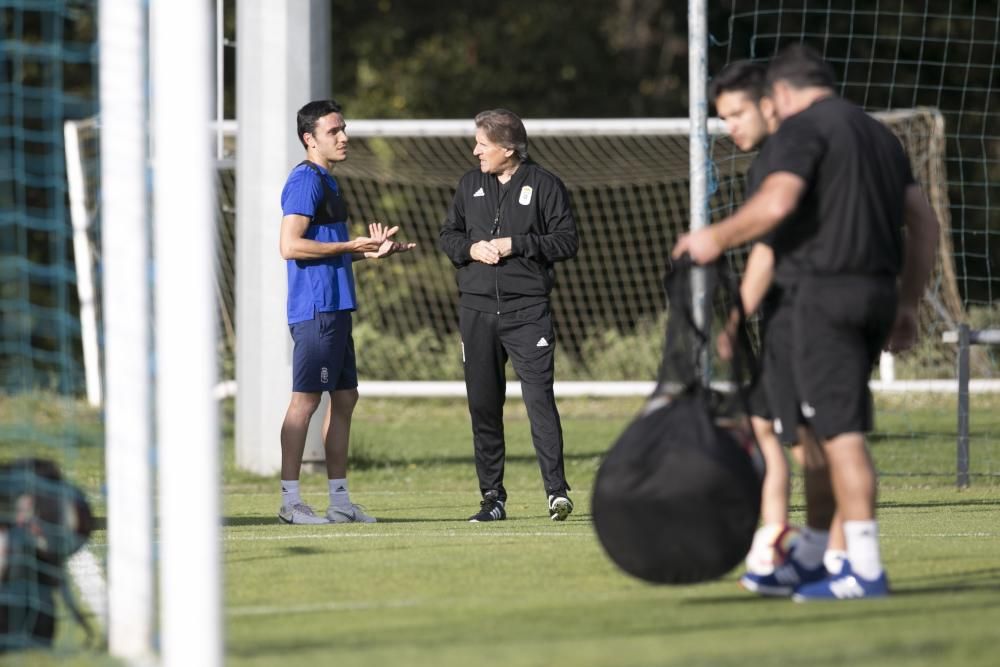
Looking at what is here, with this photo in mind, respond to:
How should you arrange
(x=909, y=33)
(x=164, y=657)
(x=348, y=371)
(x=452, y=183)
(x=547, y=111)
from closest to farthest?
(x=164, y=657), (x=348, y=371), (x=452, y=183), (x=909, y=33), (x=547, y=111)

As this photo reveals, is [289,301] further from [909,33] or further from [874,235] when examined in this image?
[909,33]

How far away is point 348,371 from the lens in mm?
9047

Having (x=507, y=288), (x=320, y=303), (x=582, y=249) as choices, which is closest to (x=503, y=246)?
(x=507, y=288)

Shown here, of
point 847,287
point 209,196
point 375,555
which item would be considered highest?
point 209,196

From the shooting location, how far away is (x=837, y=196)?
19.4 feet

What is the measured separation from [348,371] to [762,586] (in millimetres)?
3505

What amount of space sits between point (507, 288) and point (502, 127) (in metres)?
0.86

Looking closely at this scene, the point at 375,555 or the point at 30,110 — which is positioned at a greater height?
the point at 30,110

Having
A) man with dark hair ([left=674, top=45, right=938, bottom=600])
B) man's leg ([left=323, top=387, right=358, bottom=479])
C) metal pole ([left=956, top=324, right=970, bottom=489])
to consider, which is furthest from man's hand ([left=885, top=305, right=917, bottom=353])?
metal pole ([left=956, top=324, right=970, bottom=489])

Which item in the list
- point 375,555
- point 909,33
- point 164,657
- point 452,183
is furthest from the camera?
point 909,33

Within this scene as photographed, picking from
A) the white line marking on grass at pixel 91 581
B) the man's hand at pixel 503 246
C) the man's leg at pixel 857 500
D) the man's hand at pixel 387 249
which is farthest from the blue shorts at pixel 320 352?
the man's leg at pixel 857 500

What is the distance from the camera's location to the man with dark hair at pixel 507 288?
9039 millimetres

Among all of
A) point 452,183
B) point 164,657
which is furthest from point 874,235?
point 452,183

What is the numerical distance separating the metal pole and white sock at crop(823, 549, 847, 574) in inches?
213
